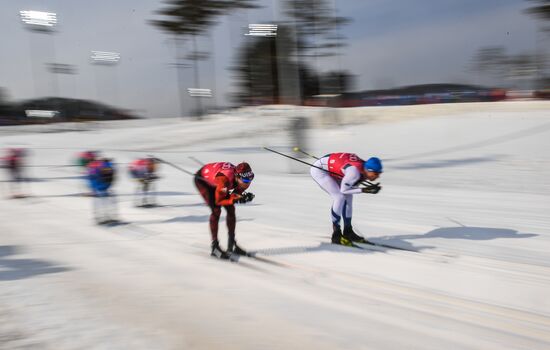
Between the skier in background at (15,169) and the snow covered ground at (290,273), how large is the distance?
547mm

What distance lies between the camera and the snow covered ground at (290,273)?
3820 mm

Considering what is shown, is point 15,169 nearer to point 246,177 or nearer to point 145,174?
point 145,174

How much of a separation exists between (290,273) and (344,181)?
1.74 metres

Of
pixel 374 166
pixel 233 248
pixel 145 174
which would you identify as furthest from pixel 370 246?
pixel 145 174

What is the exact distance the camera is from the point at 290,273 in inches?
217

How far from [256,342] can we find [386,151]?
19553 millimetres

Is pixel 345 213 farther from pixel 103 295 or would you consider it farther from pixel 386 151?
pixel 386 151

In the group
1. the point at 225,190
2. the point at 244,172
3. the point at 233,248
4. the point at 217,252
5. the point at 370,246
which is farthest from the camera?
the point at 370,246

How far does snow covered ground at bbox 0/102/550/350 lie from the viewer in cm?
382

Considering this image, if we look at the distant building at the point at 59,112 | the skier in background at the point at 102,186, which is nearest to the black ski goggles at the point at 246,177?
the skier in background at the point at 102,186

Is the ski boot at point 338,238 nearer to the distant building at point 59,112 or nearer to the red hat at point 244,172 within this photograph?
the red hat at point 244,172

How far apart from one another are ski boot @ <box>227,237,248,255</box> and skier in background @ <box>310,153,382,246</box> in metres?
1.46

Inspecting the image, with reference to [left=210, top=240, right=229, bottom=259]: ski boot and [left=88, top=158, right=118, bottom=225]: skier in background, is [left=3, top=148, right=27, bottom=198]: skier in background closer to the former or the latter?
[left=88, top=158, right=118, bottom=225]: skier in background

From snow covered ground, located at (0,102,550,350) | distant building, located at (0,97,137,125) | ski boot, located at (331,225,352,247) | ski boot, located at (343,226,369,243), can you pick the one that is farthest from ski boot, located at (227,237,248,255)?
distant building, located at (0,97,137,125)
